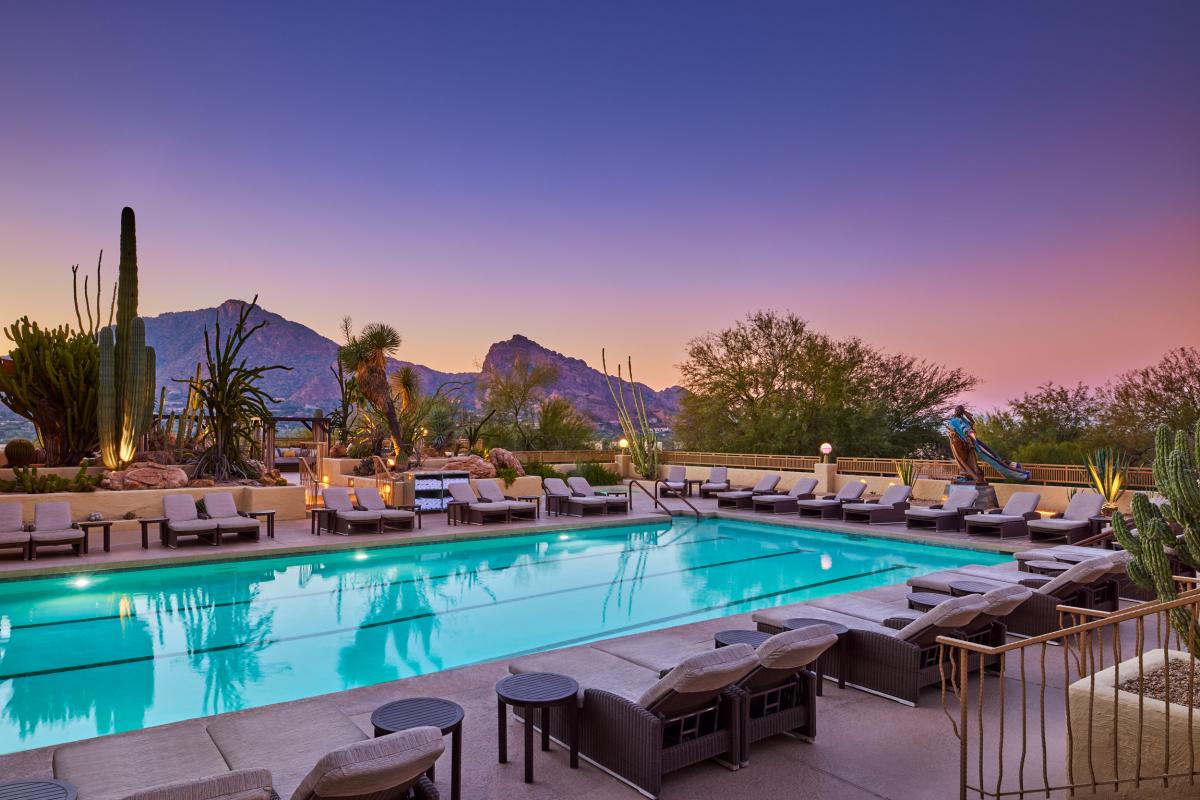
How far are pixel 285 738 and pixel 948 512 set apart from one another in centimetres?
1257

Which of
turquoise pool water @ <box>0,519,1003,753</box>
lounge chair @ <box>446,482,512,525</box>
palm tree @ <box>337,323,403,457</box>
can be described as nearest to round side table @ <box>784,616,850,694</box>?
turquoise pool water @ <box>0,519,1003,753</box>

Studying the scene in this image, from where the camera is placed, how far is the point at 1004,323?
24688 mm

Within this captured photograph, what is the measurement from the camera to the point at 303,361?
2773 inches

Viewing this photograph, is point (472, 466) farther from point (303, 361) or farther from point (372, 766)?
point (303, 361)

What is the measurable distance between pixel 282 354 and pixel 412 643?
69.2 metres

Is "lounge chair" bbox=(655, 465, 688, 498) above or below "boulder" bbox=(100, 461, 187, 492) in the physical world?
below

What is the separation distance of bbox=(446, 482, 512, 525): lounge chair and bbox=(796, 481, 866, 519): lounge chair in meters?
5.95

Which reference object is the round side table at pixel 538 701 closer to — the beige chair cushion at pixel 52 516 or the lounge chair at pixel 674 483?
the beige chair cushion at pixel 52 516

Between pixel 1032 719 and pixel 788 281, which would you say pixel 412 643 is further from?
pixel 788 281

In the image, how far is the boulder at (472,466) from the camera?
16.6 meters

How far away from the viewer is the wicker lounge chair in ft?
35.9

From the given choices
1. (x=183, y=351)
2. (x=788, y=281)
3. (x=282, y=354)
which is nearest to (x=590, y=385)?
(x=282, y=354)

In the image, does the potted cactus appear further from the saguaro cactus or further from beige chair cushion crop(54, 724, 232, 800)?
the saguaro cactus

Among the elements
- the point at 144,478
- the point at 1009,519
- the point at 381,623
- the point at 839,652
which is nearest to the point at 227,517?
the point at 144,478
